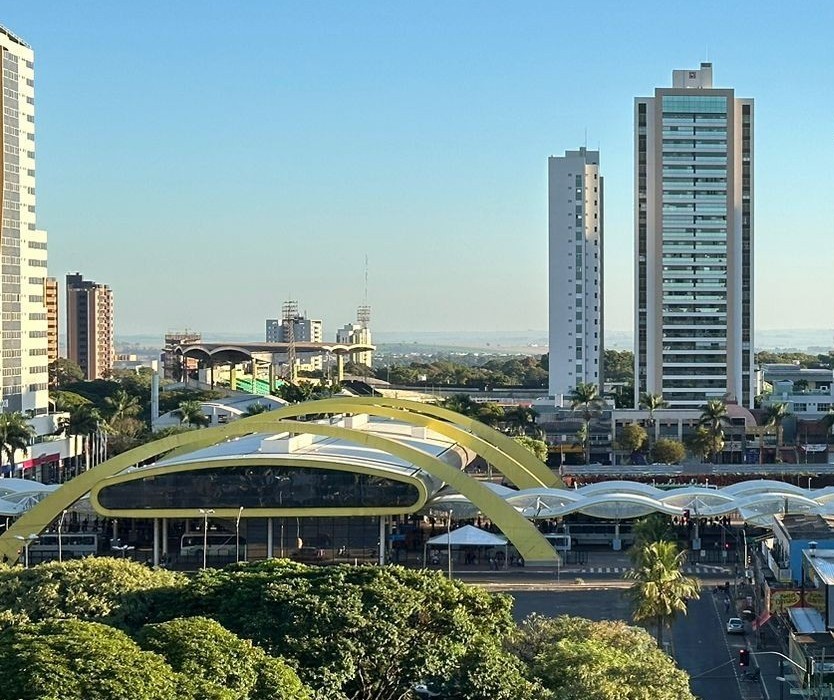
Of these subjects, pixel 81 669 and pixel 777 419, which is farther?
pixel 777 419

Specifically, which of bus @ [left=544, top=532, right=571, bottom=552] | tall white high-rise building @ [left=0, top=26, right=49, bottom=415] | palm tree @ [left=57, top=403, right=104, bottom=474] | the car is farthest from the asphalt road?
tall white high-rise building @ [left=0, top=26, right=49, bottom=415]

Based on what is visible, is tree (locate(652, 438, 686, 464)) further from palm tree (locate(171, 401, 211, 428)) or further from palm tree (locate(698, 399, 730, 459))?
palm tree (locate(171, 401, 211, 428))

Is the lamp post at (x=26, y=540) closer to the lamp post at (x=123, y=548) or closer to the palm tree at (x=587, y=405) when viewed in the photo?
the lamp post at (x=123, y=548)

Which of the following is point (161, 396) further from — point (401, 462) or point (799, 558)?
point (799, 558)

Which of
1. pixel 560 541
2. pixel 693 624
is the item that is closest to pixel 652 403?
pixel 560 541

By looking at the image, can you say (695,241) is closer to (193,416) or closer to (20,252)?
(193,416)

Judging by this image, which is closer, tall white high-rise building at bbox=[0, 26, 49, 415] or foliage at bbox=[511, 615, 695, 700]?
foliage at bbox=[511, 615, 695, 700]

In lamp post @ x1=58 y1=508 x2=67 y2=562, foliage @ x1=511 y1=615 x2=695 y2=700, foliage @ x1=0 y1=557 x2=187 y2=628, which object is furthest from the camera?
lamp post @ x1=58 y1=508 x2=67 y2=562
